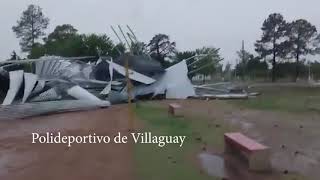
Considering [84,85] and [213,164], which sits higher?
[84,85]

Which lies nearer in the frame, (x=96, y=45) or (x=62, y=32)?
(x=96, y=45)

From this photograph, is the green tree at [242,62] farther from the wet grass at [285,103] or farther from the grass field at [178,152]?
the grass field at [178,152]

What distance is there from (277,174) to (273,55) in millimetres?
73446

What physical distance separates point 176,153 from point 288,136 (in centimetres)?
423

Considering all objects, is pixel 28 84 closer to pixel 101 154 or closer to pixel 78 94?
pixel 78 94

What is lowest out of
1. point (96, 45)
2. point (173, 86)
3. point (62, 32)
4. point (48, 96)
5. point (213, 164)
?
point (213, 164)

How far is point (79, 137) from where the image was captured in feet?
47.6

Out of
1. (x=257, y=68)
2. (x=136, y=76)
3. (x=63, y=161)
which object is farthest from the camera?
(x=257, y=68)

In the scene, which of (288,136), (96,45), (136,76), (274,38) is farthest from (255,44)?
(288,136)

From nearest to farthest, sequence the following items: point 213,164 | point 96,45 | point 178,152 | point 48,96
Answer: point 213,164 → point 178,152 → point 48,96 → point 96,45

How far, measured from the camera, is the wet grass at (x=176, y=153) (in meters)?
8.94

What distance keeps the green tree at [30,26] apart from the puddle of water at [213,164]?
2971 inches

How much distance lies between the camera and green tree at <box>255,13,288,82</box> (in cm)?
7894

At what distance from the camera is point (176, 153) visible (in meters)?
11.1
